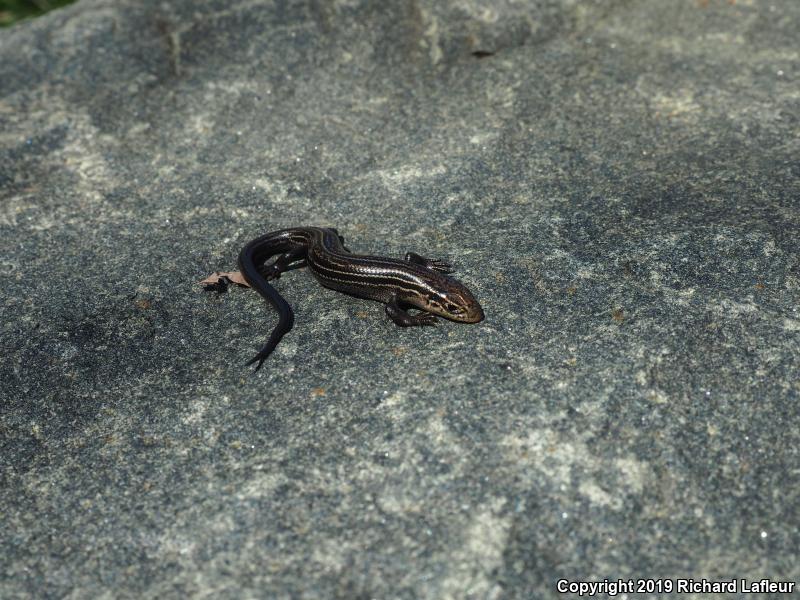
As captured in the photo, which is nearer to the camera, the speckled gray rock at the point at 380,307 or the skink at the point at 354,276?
the speckled gray rock at the point at 380,307

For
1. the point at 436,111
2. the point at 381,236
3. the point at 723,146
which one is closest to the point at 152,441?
the point at 381,236

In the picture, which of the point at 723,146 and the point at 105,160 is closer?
the point at 723,146

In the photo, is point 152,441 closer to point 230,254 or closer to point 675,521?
point 230,254

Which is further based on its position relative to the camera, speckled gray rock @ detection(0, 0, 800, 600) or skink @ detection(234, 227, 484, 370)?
skink @ detection(234, 227, 484, 370)

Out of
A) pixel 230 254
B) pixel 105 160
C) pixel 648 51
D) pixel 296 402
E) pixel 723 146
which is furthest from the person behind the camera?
pixel 648 51
